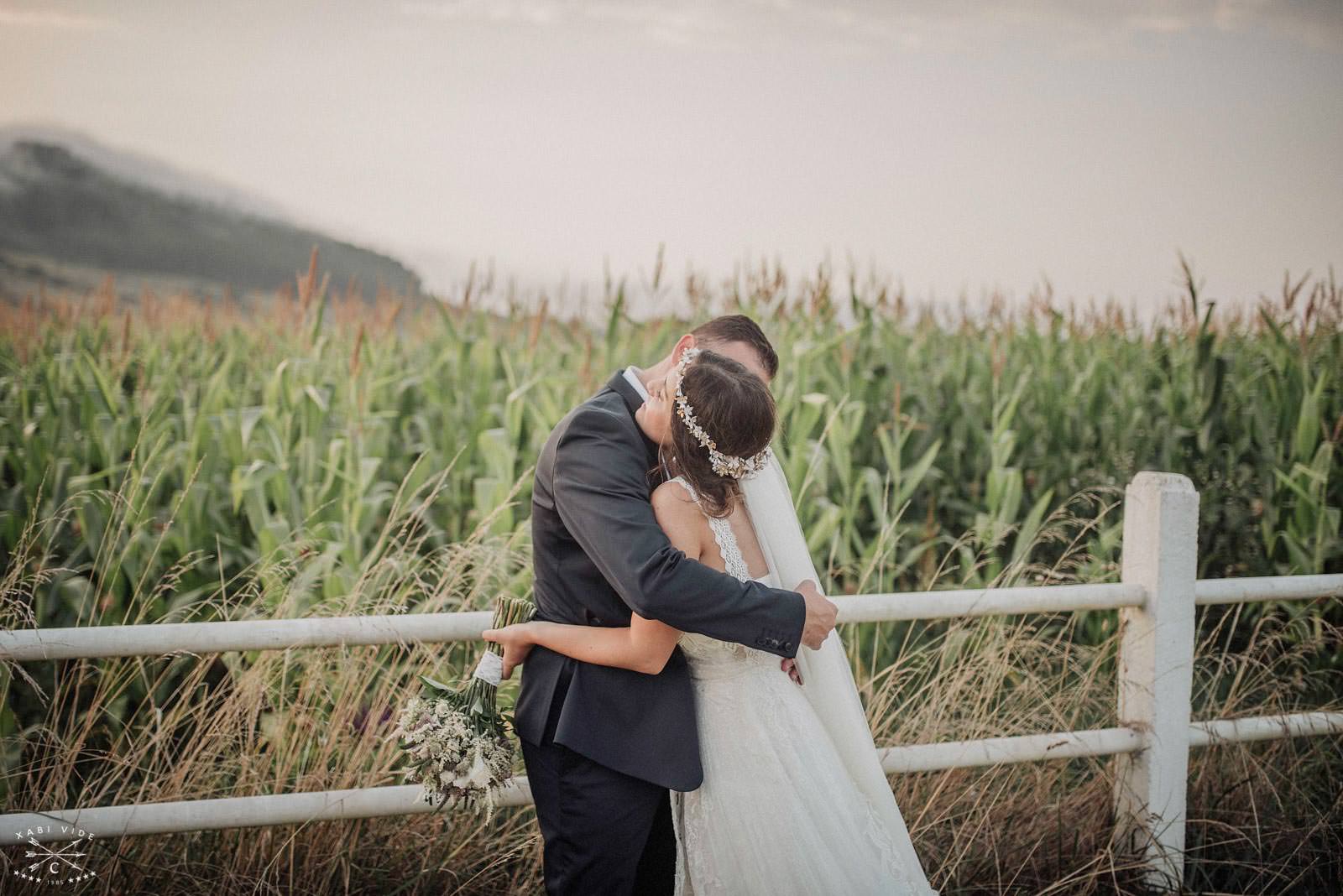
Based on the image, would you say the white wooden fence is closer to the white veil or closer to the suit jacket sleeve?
the white veil

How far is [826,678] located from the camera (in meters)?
2.02

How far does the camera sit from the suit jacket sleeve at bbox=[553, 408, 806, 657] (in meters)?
1.69

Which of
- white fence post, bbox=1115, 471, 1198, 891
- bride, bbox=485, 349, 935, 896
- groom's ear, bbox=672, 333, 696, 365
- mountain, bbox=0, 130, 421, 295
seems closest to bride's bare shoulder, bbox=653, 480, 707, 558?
bride, bbox=485, 349, 935, 896

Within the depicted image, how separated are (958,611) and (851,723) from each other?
83 centimetres

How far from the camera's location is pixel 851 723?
203 centimetres

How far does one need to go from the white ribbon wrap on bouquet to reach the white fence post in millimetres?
1916

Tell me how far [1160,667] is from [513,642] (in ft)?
6.37

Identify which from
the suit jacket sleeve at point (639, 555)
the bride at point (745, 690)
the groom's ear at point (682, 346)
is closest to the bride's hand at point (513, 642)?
the bride at point (745, 690)

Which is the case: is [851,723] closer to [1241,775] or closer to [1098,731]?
[1098,731]

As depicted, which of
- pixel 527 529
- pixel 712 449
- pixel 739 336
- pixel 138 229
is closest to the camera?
pixel 712 449

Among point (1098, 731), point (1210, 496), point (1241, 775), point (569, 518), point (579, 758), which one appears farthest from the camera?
point (1210, 496)

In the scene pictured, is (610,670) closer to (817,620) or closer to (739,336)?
(817,620)

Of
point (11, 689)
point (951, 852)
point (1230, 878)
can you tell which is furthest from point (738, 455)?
point (11, 689)

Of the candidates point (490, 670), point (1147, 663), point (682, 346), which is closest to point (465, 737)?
point (490, 670)
